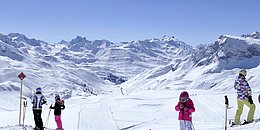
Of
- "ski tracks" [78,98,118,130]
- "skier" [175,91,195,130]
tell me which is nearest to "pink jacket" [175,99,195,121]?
"skier" [175,91,195,130]

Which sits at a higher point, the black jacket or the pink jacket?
the black jacket

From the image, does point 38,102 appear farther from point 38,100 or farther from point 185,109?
point 185,109

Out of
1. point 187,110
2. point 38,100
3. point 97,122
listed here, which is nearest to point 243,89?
point 187,110

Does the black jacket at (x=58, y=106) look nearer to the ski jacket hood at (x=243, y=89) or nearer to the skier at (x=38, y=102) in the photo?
the skier at (x=38, y=102)

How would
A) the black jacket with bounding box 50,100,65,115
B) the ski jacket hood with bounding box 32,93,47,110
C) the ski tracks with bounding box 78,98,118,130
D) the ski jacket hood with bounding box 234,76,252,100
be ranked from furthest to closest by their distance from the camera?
the ski tracks with bounding box 78,98,118,130 → the black jacket with bounding box 50,100,65,115 → the ski jacket hood with bounding box 32,93,47,110 → the ski jacket hood with bounding box 234,76,252,100

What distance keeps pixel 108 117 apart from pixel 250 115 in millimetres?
19072

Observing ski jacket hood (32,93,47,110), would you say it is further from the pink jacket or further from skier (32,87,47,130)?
the pink jacket

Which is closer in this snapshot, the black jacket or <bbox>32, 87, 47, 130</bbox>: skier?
<bbox>32, 87, 47, 130</bbox>: skier

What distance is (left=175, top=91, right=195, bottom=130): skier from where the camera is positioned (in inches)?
449

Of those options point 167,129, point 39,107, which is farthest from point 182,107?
point 167,129

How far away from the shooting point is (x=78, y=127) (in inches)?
1036

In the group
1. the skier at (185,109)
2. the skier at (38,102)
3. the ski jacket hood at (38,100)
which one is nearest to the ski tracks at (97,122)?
the skier at (38,102)

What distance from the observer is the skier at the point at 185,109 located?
1141 cm

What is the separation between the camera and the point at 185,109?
11492 millimetres
